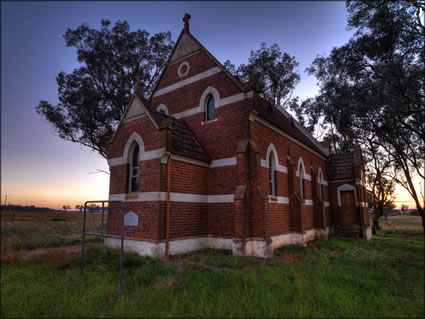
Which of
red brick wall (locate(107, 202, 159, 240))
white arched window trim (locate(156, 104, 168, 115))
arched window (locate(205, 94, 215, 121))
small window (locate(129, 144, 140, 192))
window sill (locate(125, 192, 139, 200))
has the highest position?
white arched window trim (locate(156, 104, 168, 115))

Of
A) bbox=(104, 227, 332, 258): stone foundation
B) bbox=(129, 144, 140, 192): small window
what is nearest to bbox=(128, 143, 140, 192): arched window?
bbox=(129, 144, 140, 192): small window

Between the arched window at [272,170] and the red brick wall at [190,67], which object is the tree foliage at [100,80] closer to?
the red brick wall at [190,67]

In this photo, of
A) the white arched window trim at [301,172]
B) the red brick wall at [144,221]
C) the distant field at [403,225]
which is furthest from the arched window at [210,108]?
→ the distant field at [403,225]

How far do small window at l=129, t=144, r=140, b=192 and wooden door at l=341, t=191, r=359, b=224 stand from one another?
62.3 feet

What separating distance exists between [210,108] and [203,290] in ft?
32.5

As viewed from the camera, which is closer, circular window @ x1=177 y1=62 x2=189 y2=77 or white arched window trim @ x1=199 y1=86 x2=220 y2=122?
white arched window trim @ x1=199 y1=86 x2=220 y2=122

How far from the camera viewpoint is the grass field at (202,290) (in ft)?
16.4

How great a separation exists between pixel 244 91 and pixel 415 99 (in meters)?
9.67

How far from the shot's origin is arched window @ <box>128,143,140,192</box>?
1195 cm

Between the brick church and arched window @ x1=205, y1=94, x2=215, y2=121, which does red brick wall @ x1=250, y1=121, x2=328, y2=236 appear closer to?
the brick church

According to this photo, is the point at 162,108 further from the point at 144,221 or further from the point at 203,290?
the point at 203,290

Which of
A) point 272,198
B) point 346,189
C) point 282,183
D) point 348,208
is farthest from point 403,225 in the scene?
point 272,198

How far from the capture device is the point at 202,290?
589cm

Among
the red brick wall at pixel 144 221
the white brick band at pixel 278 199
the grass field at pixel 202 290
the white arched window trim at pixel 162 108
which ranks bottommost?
the grass field at pixel 202 290
